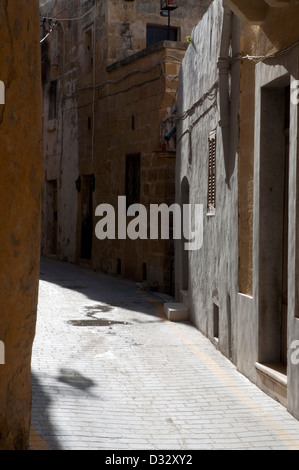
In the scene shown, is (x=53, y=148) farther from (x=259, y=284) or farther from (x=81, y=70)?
(x=259, y=284)

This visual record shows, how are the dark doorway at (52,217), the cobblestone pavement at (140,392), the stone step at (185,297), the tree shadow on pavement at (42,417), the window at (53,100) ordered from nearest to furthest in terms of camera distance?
the tree shadow on pavement at (42,417) < the cobblestone pavement at (140,392) < the stone step at (185,297) < the window at (53,100) < the dark doorway at (52,217)

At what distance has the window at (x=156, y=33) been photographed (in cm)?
2005

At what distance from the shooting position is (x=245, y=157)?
8.31 m

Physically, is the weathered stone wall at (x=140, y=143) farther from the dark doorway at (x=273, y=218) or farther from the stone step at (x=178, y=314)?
the dark doorway at (x=273, y=218)

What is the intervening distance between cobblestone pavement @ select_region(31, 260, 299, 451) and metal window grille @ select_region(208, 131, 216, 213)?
1921 millimetres

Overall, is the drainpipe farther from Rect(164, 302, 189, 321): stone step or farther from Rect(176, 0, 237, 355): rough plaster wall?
Rect(164, 302, 189, 321): stone step

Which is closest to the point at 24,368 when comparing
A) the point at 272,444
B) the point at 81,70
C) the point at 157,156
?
the point at 272,444

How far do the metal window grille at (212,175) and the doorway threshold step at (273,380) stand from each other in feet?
10.5

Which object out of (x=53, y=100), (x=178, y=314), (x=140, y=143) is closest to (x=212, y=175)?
(x=178, y=314)

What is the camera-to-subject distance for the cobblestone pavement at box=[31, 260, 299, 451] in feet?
18.8

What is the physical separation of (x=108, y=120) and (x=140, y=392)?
13.5 metres

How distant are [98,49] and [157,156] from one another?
5.45 meters

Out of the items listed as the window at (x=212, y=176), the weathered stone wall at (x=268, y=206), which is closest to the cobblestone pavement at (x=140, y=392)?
the weathered stone wall at (x=268, y=206)

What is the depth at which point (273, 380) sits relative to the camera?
6.95 m
